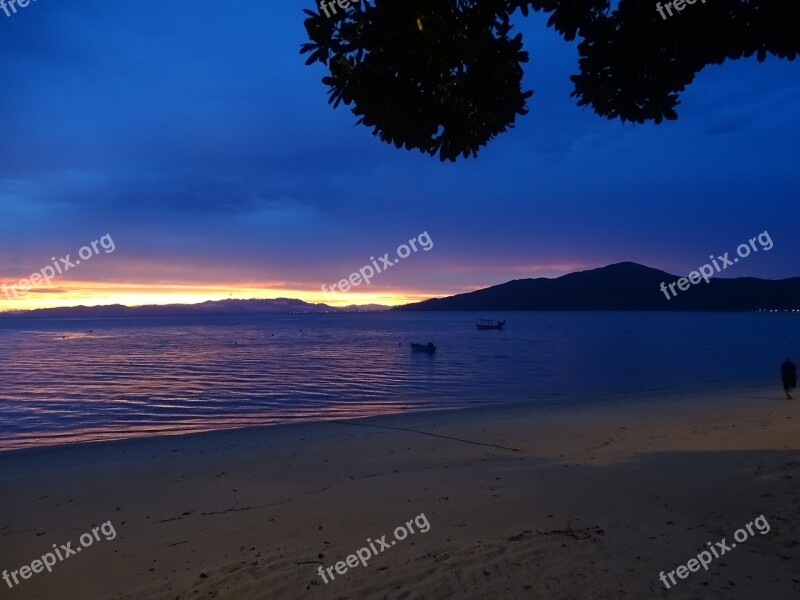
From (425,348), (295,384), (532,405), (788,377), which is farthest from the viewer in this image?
(425,348)

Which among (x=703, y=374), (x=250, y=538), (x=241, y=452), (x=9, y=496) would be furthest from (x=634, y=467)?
(x=703, y=374)

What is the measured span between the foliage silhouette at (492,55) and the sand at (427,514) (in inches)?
164

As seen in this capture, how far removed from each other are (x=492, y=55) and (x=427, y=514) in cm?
552

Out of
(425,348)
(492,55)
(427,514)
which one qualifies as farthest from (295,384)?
(492,55)

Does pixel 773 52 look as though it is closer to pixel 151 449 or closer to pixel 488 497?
pixel 488 497

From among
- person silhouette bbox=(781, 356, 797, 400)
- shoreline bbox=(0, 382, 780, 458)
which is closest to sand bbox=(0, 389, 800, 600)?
shoreline bbox=(0, 382, 780, 458)

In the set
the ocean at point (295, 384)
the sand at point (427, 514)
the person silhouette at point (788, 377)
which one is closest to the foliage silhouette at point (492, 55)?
the sand at point (427, 514)

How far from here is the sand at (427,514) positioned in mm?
5090

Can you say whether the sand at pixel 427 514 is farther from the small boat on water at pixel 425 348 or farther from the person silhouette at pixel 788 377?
the small boat on water at pixel 425 348

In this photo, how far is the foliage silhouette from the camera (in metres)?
4.56

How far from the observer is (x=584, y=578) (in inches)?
192

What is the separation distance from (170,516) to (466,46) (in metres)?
7.38

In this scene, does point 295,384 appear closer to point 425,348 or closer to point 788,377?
point 788,377

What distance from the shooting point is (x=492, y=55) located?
487 centimetres
